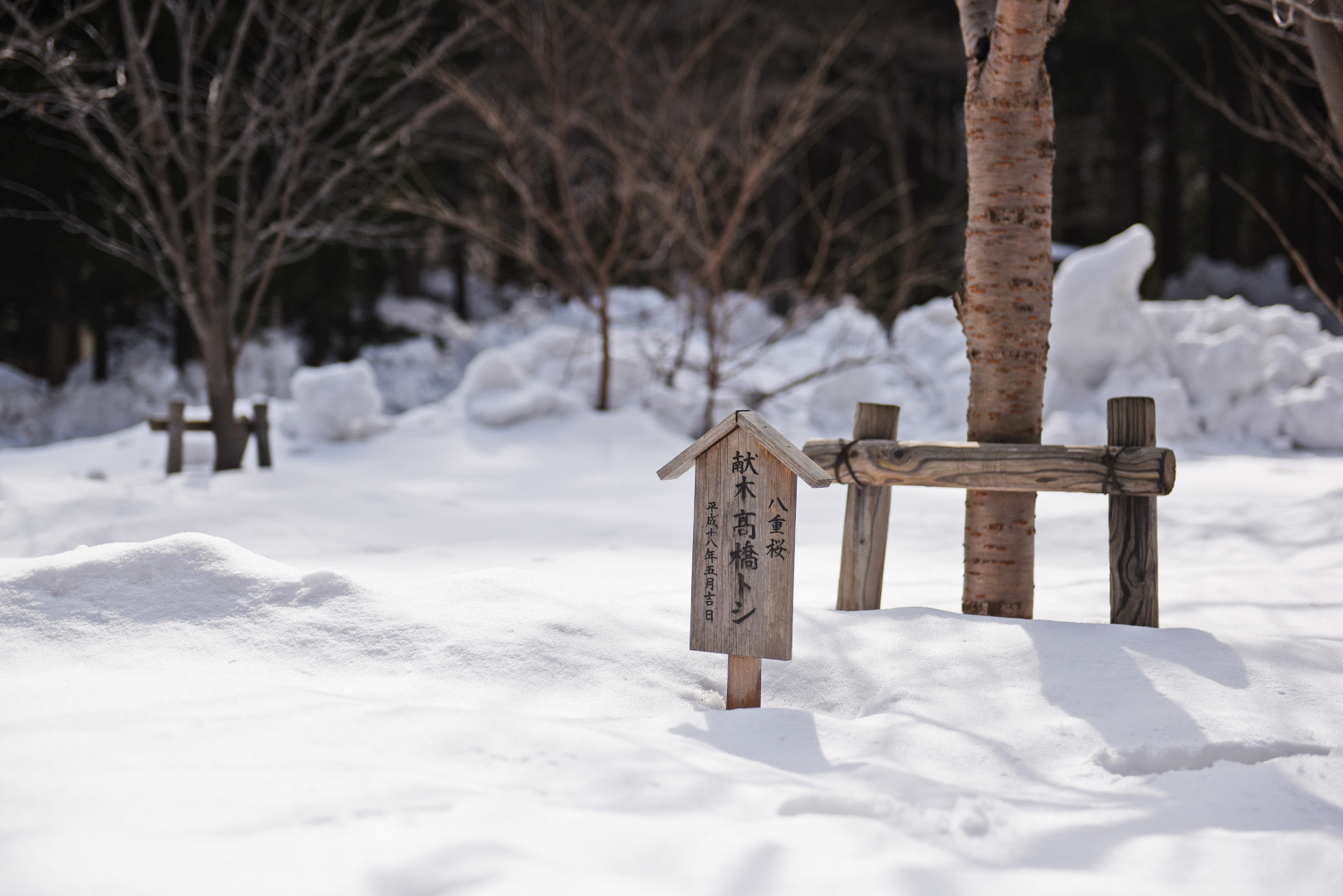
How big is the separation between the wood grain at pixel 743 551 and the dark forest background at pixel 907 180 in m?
9.44

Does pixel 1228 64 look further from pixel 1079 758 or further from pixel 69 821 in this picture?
pixel 69 821

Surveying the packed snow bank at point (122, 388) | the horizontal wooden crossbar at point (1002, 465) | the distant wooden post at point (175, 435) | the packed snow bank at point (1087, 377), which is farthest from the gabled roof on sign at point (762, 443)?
the packed snow bank at point (122, 388)

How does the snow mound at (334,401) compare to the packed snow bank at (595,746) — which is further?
the snow mound at (334,401)

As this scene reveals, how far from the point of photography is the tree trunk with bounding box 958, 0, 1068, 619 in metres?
3.24

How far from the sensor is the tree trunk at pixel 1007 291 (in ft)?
10.6

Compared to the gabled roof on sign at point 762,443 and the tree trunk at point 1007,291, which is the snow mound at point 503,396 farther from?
the gabled roof on sign at point 762,443

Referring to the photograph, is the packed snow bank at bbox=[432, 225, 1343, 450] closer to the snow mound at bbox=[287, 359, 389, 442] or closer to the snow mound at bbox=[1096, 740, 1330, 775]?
the snow mound at bbox=[287, 359, 389, 442]

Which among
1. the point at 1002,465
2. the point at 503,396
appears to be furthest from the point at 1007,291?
the point at 503,396

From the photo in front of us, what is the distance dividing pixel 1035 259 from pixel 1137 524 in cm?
98

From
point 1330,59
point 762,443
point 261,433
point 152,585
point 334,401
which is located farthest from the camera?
point 334,401

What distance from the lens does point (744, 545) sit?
93.3 inches

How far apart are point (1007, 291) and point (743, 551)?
61.9 inches

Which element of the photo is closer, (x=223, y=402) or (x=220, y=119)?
(x=223, y=402)

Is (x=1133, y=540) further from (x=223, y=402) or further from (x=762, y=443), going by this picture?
(x=223, y=402)
